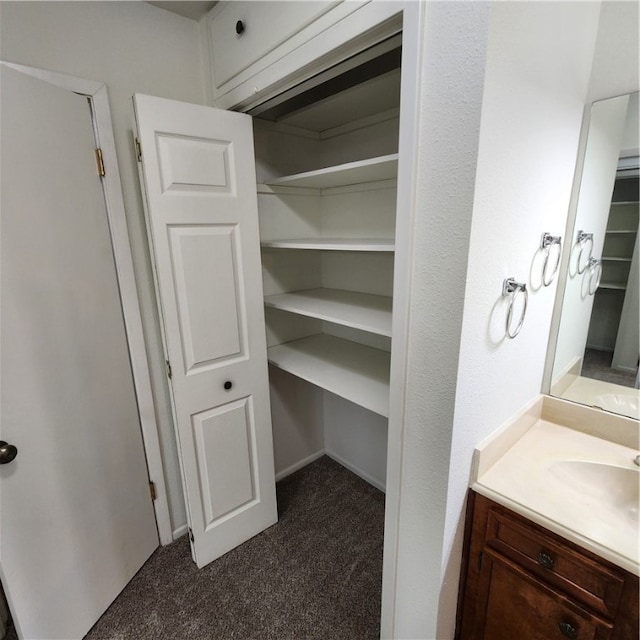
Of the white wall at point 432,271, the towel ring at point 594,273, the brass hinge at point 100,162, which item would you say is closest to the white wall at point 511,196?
the white wall at point 432,271

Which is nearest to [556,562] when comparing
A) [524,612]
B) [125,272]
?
[524,612]

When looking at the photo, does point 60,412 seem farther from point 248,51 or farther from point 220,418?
point 248,51

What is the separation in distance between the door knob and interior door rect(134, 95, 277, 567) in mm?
543

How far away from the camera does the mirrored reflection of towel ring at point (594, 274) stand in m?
1.29

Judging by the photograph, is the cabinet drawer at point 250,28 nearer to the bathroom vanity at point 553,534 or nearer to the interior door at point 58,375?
the interior door at point 58,375

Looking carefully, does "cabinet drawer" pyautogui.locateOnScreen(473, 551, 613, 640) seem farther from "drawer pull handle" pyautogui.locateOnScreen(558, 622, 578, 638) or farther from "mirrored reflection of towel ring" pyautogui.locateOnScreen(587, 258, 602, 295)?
"mirrored reflection of towel ring" pyautogui.locateOnScreen(587, 258, 602, 295)

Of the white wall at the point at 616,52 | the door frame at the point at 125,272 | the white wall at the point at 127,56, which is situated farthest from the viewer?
the door frame at the point at 125,272

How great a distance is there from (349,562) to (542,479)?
112 cm

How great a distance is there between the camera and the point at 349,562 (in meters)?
1.76

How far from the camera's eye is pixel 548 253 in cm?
121

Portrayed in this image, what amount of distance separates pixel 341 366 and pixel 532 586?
1061mm

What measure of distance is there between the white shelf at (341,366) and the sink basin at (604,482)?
0.62 meters

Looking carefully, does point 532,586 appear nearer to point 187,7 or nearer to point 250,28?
point 250,28

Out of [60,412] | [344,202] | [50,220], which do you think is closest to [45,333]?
[60,412]
